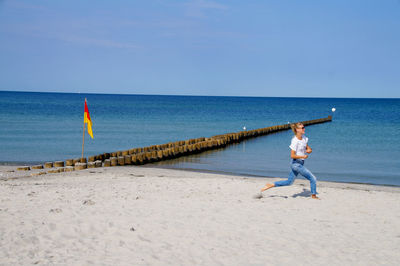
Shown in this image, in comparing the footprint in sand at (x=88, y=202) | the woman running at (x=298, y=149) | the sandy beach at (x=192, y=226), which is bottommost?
the sandy beach at (x=192, y=226)

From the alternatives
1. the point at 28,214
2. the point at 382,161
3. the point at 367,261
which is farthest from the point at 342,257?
the point at 382,161

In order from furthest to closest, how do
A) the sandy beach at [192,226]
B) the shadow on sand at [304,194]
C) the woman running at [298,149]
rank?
the shadow on sand at [304,194] → the woman running at [298,149] → the sandy beach at [192,226]

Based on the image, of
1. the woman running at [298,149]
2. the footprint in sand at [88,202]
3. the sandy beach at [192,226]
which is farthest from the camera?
the woman running at [298,149]

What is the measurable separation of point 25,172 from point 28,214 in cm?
773

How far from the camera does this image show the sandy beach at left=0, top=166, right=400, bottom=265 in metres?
6.23

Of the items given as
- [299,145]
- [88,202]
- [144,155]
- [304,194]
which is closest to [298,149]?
[299,145]

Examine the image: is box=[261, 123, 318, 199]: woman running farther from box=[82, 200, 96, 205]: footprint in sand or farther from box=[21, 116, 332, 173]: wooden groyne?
box=[21, 116, 332, 173]: wooden groyne

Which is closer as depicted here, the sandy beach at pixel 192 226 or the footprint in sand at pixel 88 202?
the sandy beach at pixel 192 226

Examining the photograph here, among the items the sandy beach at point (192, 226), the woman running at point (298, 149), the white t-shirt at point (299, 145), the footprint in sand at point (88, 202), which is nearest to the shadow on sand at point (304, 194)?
the sandy beach at point (192, 226)

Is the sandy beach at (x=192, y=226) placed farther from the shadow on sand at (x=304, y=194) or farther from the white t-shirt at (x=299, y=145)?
the white t-shirt at (x=299, y=145)

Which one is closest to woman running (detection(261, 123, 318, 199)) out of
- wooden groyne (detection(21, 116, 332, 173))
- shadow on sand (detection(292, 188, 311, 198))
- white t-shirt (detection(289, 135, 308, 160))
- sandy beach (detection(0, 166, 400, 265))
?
white t-shirt (detection(289, 135, 308, 160))

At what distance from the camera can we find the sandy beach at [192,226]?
20.5 feet

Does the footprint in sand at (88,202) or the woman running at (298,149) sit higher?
the woman running at (298,149)

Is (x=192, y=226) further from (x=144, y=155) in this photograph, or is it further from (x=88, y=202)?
(x=144, y=155)
